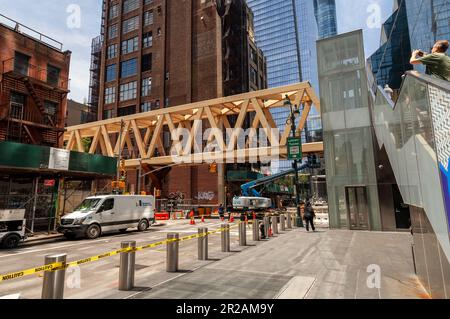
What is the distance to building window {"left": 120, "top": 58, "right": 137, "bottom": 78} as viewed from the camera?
194 feet

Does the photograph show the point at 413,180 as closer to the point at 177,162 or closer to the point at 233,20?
the point at 177,162

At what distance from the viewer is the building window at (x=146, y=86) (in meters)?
55.8

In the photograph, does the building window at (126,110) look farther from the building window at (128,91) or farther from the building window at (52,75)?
the building window at (52,75)

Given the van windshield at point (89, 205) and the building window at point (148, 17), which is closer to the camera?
the van windshield at point (89, 205)

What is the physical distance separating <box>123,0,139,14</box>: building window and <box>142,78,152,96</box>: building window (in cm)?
1840

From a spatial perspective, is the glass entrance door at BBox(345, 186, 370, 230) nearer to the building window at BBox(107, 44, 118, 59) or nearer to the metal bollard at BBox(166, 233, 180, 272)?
the metal bollard at BBox(166, 233, 180, 272)

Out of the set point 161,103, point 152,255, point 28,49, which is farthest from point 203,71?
point 152,255

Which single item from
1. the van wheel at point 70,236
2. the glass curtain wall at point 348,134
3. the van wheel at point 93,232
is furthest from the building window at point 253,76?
the van wheel at point 70,236

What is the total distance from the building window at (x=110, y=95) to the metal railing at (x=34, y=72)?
3566cm

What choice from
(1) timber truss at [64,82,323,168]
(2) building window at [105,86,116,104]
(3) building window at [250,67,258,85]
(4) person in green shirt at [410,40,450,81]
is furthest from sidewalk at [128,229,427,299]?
(3) building window at [250,67,258,85]

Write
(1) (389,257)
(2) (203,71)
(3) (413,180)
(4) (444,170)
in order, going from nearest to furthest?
(4) (444,170), (3) (413,180), (1) (389,257), (2) (203,71)

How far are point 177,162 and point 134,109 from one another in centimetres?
2890

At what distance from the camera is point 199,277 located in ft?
24.2

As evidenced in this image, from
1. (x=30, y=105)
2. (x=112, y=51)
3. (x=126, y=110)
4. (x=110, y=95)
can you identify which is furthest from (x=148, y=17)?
(x=30, y=105)
